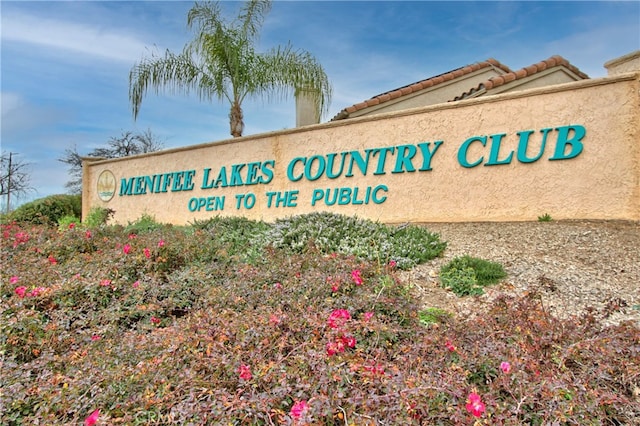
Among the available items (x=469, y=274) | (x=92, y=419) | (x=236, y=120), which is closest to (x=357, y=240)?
(x=469, y=274)

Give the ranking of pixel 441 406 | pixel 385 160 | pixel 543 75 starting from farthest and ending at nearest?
pixel 543 75 → pixel 385 160 → pixel 441 406

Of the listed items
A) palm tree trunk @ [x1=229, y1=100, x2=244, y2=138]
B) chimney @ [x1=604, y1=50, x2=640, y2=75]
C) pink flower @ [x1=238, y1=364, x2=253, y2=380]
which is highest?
chimney @ [x1=604, y1=50, x2=640, y2=75]

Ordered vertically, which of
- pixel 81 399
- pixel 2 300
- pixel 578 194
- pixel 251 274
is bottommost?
pixel 81 399

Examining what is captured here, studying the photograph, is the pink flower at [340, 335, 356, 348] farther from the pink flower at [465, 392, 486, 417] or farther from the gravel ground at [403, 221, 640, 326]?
the gravel ground at [403, 221, 640, 326]

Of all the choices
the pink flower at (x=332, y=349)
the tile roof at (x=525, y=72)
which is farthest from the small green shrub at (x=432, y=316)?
the tile roof at (x=525, y=72)

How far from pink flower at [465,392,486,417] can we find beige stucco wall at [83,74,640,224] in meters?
6.59

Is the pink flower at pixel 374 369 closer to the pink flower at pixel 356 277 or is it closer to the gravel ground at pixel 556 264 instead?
the gravel ground at pixel 556 264

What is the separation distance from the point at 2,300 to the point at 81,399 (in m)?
2.68

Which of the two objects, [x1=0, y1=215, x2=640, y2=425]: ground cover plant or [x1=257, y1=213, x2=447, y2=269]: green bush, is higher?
[x1=257, y1=213, x2=447, y2=269]: green bush

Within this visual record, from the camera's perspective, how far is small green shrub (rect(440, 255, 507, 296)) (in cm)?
511

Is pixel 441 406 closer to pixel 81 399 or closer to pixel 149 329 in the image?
pixel 81 399

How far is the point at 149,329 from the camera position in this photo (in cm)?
396

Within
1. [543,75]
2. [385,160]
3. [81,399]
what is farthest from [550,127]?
[81,399]

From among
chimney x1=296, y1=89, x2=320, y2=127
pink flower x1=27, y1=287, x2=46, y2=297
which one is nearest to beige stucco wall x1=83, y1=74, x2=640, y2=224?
chimney x1=296, y1=89, x2=320, y2=127
